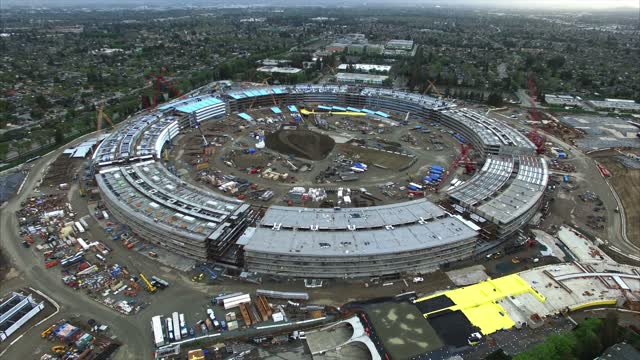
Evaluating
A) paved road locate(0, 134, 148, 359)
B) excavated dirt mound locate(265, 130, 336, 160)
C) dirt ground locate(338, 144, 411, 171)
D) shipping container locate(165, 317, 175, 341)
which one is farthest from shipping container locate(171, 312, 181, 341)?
dirt ground locate(338, 144, 411, 171)

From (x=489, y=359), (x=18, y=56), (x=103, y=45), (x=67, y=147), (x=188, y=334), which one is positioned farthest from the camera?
(x=103, y=45)

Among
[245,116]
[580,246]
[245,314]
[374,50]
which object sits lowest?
[245,314]

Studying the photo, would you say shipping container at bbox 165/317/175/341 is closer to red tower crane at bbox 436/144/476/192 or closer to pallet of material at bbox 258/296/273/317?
pallet of material at bbox 258/296/273/317

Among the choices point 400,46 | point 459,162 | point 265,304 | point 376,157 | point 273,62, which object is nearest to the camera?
point 265,304

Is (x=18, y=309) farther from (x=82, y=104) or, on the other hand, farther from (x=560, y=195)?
(x=82, y=104)

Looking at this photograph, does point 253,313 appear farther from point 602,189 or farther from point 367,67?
point 367,67

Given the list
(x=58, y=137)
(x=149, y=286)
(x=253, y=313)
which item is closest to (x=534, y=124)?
(x=253, y=313)

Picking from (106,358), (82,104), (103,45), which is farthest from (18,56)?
(106,358)
